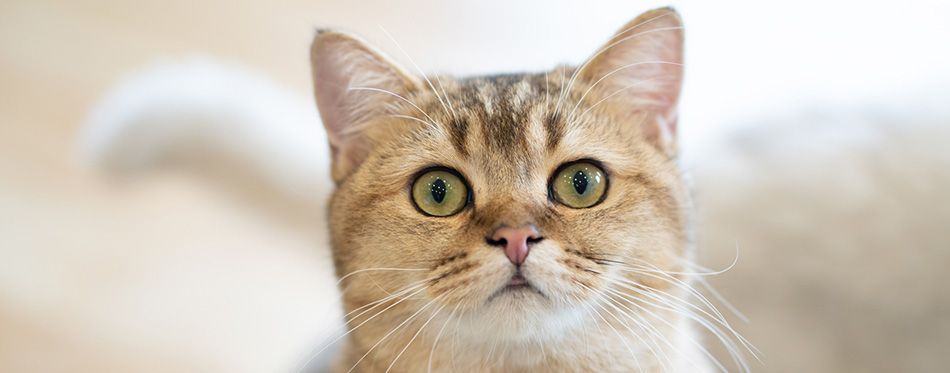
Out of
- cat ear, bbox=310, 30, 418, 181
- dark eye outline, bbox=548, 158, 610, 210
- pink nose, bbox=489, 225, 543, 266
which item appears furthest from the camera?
cat ear, bbox=310, 30, 418, 181

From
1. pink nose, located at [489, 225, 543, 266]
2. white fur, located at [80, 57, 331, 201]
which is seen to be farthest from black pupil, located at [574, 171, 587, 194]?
white fur, located at [80, 57, 331, 201]

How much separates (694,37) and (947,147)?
0.65 metres

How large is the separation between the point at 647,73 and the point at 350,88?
653 millimetres

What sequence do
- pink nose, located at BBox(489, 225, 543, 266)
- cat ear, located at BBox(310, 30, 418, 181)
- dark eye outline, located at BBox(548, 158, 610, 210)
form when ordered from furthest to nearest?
1. cat ear, located at BBox(310, 30, 418, 181)
2. dark eye outline, located at BBox(548, 158, 610, 210)
3. pink nose, located at BBox(489, 225, 543, 266)

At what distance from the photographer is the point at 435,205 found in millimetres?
1204

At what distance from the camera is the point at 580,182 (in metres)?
1.19

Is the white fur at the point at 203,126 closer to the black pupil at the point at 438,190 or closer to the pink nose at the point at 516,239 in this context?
the black pupil at the point at 438,190

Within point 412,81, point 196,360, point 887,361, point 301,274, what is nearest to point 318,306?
point 301,274

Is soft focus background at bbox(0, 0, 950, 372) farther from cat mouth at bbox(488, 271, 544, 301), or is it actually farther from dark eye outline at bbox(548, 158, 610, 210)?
cat mouth at bbox(488, 271, 544, 301)

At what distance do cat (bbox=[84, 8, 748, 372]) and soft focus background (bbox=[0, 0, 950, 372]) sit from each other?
172mm

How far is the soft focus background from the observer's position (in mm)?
1537

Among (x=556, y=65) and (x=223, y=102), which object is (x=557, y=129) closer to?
(x=556, y=65)

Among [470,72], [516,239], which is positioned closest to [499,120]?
[516,239]

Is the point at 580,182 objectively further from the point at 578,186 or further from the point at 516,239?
the point at 516,239
